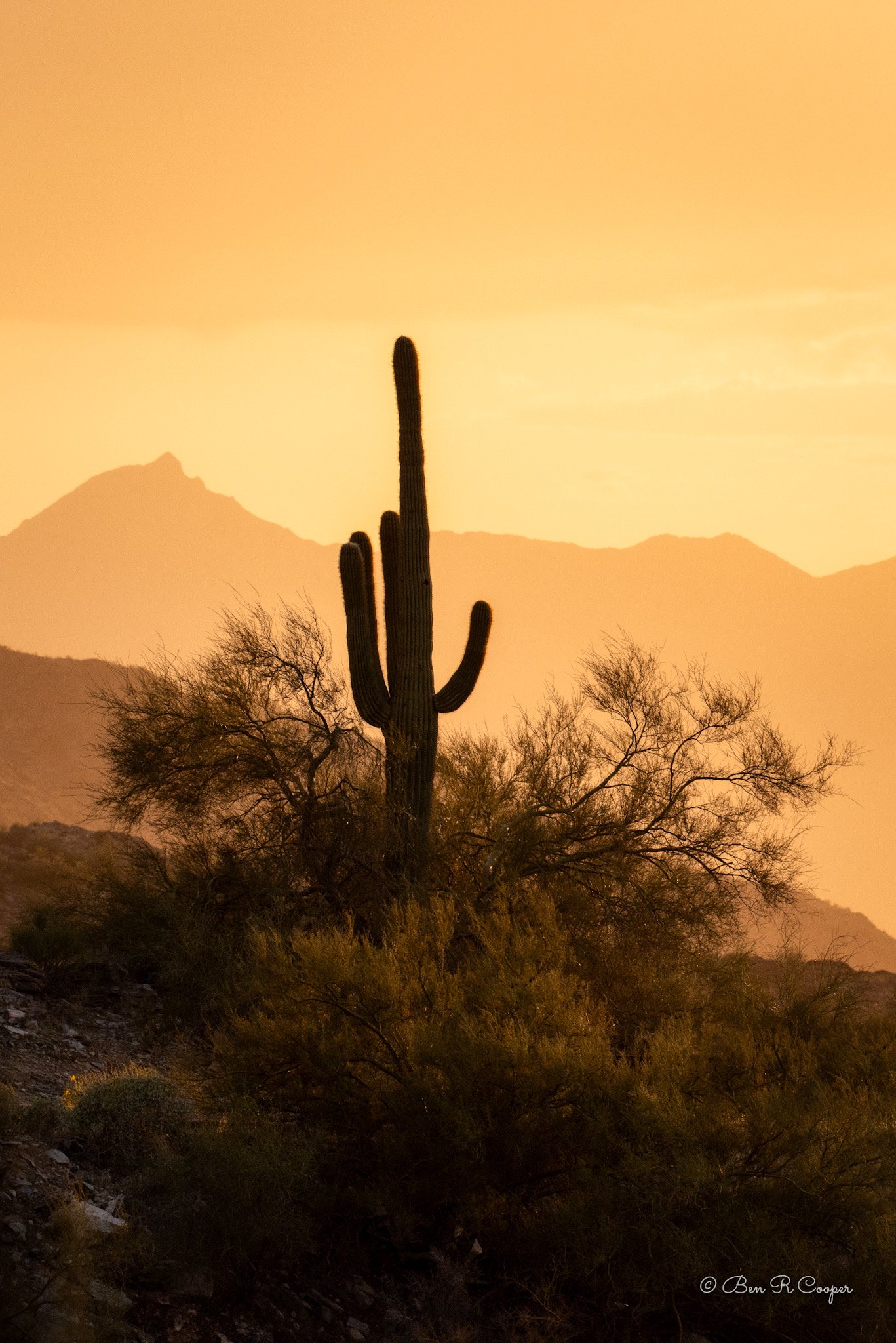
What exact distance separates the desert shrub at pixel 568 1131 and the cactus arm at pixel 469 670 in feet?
19.3

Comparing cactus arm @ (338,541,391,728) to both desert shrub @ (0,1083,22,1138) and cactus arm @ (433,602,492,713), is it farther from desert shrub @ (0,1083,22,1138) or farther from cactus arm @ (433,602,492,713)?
desert shrub @ (0,1083,22,1138)

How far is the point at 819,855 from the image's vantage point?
182375 millimetres

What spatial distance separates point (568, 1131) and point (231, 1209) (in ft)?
7.81

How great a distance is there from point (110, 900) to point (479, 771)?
17.3 ft

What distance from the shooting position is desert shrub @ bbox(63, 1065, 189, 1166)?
29.0 feet

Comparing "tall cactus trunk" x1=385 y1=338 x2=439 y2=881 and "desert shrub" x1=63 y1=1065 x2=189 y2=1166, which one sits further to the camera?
"tall cactus trunk" x1=385 y1=338 x2=439 y2=881

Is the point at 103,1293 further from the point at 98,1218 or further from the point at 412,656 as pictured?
the point at 412,656

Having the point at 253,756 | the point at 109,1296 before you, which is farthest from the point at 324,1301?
the point at 253,756

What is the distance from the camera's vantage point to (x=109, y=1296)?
6879mm

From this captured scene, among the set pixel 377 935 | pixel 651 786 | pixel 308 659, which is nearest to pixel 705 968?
pixel 651 786

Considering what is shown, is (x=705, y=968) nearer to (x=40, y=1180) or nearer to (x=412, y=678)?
(x=412, y=678)

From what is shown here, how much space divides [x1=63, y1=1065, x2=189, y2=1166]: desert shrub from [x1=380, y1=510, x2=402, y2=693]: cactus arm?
7.03 metres

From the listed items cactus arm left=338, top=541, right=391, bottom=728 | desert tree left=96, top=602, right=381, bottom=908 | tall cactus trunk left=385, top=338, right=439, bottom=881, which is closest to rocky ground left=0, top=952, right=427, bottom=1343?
desert tree left=96, top=602, right=381, bottom=908

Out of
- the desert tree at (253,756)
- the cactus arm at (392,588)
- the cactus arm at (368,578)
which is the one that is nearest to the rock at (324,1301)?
the desert tree at (253,756)
